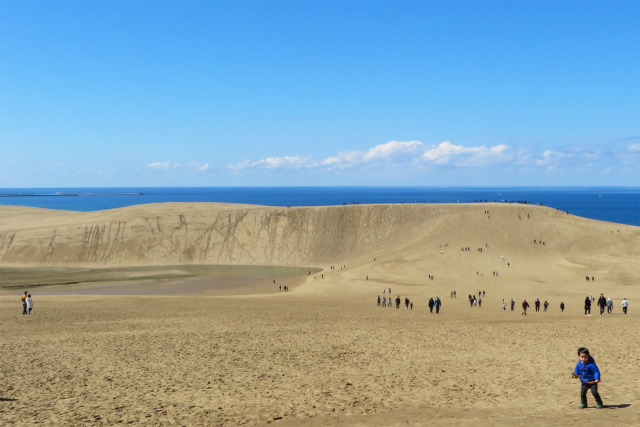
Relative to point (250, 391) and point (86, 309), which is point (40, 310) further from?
point (250, 391)

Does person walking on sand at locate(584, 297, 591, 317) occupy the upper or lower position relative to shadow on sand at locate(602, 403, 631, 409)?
lower

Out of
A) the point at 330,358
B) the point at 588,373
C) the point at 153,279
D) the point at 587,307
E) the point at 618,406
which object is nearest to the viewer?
the point at 588,373

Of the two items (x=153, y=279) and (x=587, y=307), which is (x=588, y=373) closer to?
(x=587, y=307)

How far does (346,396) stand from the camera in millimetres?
14797

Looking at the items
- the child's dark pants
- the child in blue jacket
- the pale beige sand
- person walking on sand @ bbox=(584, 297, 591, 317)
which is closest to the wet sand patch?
the pale beige sand

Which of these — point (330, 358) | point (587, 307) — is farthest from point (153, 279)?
point (330, 358)

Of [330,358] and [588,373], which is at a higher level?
[588,373]

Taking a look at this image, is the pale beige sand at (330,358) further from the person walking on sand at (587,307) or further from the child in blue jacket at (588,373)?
the person walking on sand at (587,307)

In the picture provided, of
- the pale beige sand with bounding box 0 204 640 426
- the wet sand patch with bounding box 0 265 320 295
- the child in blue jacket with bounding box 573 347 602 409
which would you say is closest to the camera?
the child in blue jacket with bounding box 573 347 602 409

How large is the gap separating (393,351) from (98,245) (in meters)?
79.8

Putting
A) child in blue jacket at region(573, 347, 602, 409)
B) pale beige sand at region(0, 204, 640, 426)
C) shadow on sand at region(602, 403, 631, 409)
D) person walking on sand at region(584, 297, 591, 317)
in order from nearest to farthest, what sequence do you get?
child in blue jacket at region(573, 347, 602, 409), shadow on sand at region(602, 403, 631, 409), pale beige sand at region(0, 204, 640, 426), person walking on sand at region(584, 297, 591, 317)

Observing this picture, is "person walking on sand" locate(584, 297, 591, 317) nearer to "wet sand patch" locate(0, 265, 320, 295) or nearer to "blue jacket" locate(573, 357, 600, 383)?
"blue jacket" locate(573, 357, 600, 383)

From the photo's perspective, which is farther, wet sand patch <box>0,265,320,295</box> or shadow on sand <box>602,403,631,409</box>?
wet sand patch <box>0,265,320,295</box>

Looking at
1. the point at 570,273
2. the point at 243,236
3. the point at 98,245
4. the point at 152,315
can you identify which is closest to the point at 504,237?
the point at 570,273
